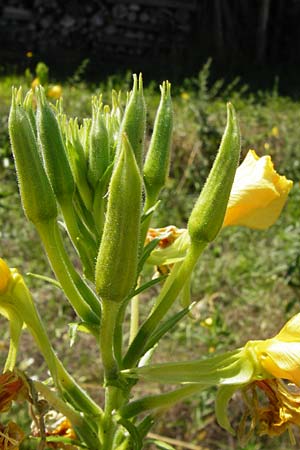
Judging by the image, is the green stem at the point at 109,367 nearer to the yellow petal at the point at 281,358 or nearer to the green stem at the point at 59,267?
the green stem at the point at 59,267

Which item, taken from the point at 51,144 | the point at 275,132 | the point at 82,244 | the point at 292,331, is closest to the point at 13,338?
the point at 82,244

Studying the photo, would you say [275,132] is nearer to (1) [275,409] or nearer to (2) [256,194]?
(2) [256,194]

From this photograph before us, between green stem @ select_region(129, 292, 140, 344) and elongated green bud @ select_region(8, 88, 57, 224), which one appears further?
green stem @ select_region(129, 292, 140, 344)

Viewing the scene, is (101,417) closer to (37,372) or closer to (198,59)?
(37,372)

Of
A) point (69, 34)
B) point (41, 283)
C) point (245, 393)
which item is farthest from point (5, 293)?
point (69, 34)

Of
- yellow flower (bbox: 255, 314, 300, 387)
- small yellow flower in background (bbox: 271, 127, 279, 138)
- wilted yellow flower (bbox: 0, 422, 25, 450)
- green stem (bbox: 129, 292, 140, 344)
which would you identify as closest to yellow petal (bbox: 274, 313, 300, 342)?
yellow flower (bbox: 255, 314, 300, 387)

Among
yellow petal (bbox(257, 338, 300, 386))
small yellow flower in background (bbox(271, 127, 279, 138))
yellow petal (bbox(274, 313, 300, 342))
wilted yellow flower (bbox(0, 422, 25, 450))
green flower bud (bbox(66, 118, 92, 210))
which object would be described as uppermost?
green flower bud (bbox(66, 118, 92, 210))

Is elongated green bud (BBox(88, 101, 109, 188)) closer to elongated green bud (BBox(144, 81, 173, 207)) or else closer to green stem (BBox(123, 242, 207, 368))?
elongated green bud (BBox(144, 81, 173, 207))
